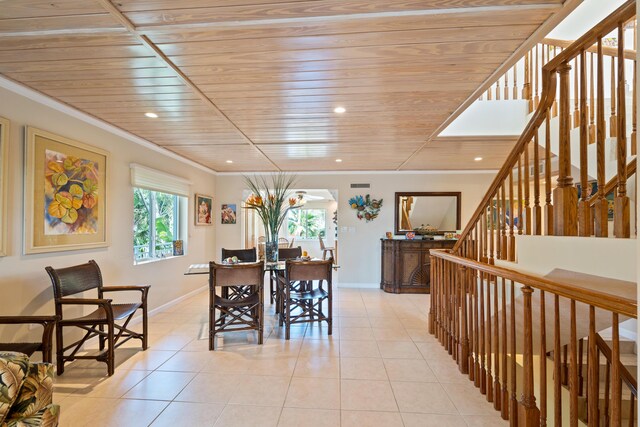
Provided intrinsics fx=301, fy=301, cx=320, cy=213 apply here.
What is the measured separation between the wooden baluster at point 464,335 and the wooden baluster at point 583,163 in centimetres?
96

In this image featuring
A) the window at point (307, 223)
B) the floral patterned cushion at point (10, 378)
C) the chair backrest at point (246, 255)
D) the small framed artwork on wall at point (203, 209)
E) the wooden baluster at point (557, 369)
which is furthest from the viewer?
the window at point (307, 223)

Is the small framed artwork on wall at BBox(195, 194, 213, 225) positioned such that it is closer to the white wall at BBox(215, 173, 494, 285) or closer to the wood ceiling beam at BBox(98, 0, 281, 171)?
the white wall at BBox(215, 173, 494, 285)

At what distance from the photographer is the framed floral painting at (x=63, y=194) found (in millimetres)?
2350

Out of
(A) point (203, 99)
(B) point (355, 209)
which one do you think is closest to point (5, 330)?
(A) point (203, 99)

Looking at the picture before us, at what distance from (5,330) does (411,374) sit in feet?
10.00

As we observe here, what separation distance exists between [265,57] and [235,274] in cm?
195

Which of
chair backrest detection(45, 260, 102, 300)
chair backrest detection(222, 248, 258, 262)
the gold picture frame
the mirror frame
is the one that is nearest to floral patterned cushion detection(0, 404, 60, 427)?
chair backrest detection(45, 260, 102, 300)

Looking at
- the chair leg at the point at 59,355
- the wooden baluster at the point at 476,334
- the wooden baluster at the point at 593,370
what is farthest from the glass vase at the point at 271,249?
the wooden baluster at the point at 593,370

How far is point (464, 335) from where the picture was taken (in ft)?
8.06

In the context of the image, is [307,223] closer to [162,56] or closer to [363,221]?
[363,221]

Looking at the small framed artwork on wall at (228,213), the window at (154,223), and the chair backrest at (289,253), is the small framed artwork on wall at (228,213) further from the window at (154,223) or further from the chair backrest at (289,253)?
the chair backrest at (289,253)

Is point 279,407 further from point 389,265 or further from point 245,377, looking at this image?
point 389,265

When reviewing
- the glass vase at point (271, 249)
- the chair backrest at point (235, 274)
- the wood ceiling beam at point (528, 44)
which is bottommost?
the chair backrest at point (235, 274)

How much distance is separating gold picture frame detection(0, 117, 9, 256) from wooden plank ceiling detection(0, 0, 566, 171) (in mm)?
384
